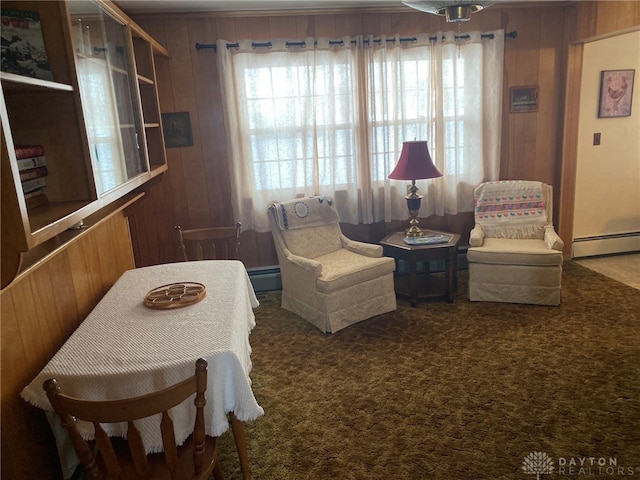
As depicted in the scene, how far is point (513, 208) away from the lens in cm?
399

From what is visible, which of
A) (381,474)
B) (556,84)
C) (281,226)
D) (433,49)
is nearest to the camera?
(381,474)

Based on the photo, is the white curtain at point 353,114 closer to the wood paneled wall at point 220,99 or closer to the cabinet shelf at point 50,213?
the wood paneled wall at point 220,99

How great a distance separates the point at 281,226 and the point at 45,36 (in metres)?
2.34

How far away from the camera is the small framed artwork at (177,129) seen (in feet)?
12.6

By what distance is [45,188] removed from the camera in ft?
4.81

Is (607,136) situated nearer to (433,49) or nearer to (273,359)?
(433,49)

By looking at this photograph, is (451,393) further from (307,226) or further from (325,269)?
(307,226)

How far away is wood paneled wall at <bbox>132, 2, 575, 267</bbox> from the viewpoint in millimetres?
3742

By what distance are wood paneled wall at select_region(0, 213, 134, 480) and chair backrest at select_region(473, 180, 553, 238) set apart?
10.2 ft

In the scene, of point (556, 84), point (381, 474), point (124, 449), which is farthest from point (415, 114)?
point (124, 449)

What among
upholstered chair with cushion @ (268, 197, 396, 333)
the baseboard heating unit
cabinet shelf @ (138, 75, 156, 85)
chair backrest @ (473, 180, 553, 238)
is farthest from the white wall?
cabinet shelf @ (138, 75, 156, 85)

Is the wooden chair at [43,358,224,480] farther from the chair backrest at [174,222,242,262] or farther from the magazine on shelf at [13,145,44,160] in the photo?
the chair backrest at [174,222,242,262]

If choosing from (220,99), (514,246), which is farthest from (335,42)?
(514,246)

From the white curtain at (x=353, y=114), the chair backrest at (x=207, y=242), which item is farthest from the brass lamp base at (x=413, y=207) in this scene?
the chair backrest at (x=207, y=242)
